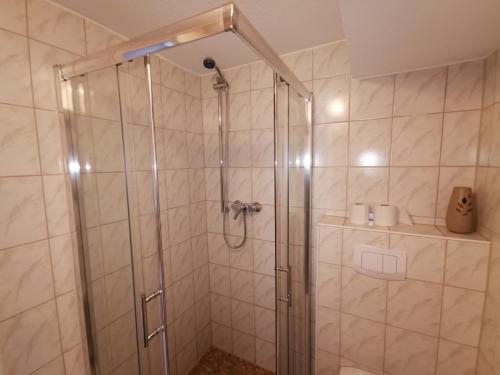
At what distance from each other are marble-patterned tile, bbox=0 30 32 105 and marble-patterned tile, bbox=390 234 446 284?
1.87m

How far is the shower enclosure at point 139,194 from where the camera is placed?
863 mm

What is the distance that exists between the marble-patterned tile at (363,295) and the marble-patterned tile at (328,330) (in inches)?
3.7

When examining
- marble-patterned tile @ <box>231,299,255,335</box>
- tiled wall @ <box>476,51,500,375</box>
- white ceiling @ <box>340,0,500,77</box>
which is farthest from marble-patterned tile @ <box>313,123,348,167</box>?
marble-patterned tile @ <box>231,299,255,335</box>

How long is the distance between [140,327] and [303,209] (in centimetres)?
110

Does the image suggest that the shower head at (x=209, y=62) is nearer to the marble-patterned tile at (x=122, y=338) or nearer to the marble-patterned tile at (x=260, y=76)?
the marble-patterned tile at (x=260, y=76)

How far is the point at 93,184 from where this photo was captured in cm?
112

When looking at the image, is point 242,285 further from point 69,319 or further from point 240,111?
point 240,111

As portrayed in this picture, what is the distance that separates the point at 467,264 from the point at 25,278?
6.64 ft

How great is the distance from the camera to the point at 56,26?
105 centimetres

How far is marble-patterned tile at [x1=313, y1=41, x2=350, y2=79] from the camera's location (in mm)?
1415

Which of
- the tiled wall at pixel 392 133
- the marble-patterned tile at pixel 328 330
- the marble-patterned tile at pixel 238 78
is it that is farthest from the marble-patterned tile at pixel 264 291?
the marble-patterned tile at pixel 238 78

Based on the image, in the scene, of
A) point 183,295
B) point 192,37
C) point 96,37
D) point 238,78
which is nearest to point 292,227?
point 192,37

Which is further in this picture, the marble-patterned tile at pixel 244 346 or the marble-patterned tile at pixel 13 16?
the marble-patterned tile at pixel 244 346

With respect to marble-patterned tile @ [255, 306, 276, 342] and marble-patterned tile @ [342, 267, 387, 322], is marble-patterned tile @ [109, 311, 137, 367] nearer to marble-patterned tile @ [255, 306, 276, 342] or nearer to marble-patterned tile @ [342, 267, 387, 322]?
marble-patterned tile @ [255, 306, 276, 342]
